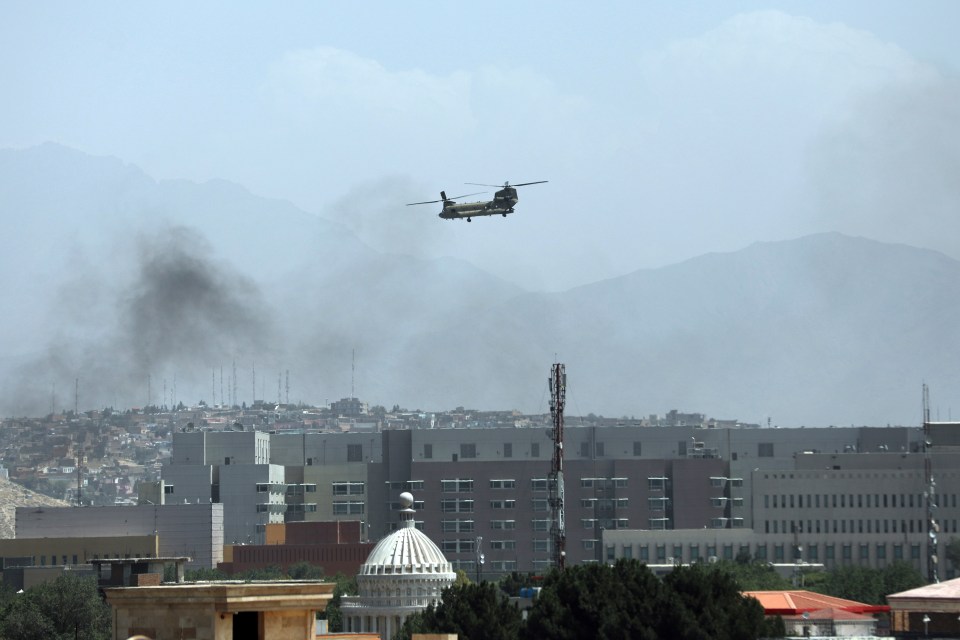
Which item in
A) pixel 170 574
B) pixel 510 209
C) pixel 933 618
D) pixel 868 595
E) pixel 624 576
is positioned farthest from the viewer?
pixel 868 595

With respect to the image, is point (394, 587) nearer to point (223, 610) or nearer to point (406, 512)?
point (406, 512)

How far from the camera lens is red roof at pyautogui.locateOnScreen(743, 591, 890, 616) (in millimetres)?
132000

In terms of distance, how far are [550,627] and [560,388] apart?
110 ft

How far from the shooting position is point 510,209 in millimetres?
158500

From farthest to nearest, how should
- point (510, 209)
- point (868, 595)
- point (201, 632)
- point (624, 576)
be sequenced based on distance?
point (868, 595) → point (510, 209) → point (624, 576) → point (201, 632)

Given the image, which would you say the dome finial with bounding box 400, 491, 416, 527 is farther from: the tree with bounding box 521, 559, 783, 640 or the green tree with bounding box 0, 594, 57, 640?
the tree with bounding box 521, 559, 783, 640

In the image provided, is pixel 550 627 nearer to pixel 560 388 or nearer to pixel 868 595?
pixel 560 388

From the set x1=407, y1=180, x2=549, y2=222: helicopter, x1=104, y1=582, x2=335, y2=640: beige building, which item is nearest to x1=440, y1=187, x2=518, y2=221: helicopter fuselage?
x1=407, y1=180, x2=549, y2=222: helicopter

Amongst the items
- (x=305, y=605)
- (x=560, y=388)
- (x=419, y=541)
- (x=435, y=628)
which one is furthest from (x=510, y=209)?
(x=305, y=605)

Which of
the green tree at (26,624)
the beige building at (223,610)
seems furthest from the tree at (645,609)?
the beige building at (223,610)

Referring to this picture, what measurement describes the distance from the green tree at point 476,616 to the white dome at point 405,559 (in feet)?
78.2

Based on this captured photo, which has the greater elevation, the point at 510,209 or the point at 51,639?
the point at 510,209

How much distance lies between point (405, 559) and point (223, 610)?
385ft

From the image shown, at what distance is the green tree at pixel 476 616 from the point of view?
130375 mm
